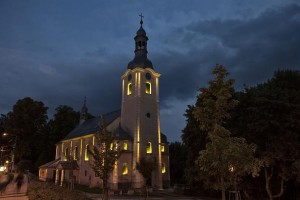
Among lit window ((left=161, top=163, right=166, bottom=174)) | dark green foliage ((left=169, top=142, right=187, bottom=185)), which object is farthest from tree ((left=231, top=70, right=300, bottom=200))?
dark green foliage ((left=169, top=142, right=187, bottom=185))

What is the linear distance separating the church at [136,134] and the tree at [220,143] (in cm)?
2467

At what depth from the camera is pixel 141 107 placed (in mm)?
45125

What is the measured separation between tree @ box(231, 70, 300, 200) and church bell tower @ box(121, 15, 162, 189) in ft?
61.3

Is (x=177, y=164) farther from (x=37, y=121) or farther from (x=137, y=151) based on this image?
(x=37, y=121)

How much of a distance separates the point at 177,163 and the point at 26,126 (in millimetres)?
35069

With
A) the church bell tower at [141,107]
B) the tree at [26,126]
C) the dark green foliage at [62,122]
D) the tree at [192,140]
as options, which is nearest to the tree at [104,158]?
the tree at [192,140]

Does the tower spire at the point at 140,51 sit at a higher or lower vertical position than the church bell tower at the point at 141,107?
higher

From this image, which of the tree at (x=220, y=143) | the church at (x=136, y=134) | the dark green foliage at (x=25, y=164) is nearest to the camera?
the tree at (x=220, y=143)

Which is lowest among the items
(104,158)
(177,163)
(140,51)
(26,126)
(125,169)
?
(125,169)

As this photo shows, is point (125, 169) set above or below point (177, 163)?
below

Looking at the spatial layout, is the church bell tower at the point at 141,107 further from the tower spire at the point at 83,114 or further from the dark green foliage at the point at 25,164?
the dark green foliage at the point at 25,164

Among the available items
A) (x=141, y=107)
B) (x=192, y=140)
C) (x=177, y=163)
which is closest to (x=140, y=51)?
(x=141, y=107)

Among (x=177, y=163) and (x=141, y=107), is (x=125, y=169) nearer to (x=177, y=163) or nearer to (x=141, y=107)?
(x=141, y=107)

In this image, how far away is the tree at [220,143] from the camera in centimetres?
1608
